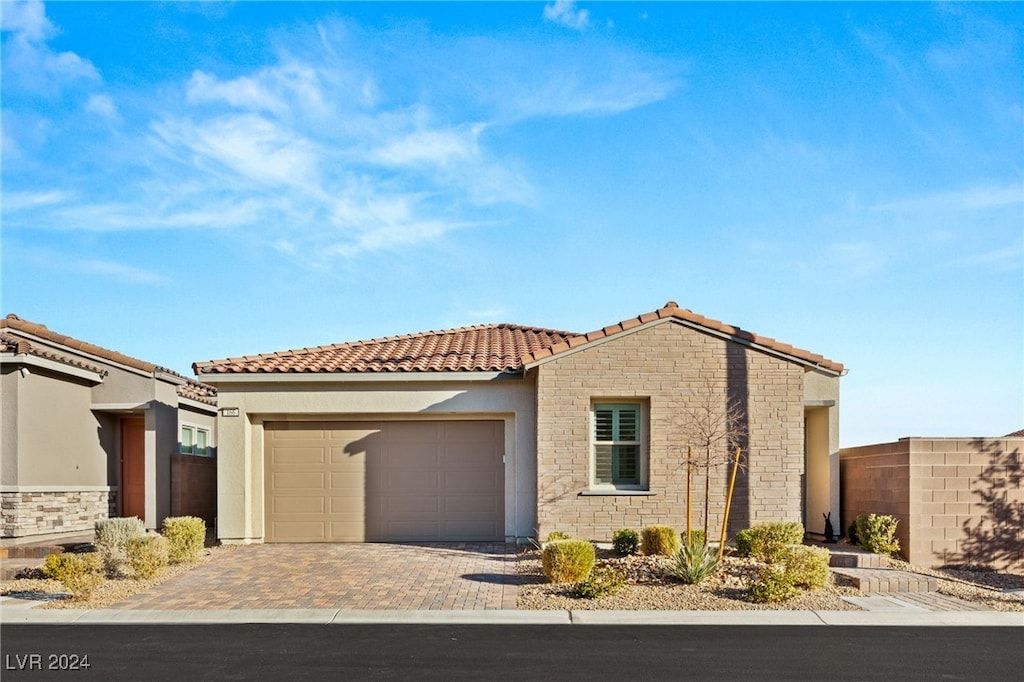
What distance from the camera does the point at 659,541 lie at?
1408 centimetres

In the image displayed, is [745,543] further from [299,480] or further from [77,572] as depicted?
[77,572]

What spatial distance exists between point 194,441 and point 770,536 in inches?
563

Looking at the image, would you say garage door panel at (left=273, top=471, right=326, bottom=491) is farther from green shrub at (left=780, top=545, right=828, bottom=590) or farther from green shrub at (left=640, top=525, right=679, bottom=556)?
green shrub at (left=780, top=545, right=828, bottom=590)

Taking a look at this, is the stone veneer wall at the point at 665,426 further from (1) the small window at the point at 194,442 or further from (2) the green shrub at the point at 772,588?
(1) the small window at the point at 194,442

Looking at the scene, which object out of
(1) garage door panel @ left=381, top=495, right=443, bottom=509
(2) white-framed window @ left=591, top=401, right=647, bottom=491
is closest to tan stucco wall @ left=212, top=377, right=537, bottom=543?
(2) white-framed window @ left=591, top=401, right=647, bottom=491

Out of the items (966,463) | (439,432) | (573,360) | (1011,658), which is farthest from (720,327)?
(1011,658)

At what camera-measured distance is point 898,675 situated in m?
8.17

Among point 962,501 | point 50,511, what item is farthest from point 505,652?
point 50,511

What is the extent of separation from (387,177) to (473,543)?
7.09 m

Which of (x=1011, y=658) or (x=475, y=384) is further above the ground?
(x=475, y=384)

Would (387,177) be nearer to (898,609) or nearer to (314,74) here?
(314,74)

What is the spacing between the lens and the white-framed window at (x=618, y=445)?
1628cm

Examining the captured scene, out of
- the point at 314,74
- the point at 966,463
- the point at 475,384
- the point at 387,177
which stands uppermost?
the point at 314,74

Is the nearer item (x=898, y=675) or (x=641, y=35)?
(x=898, y=675)
